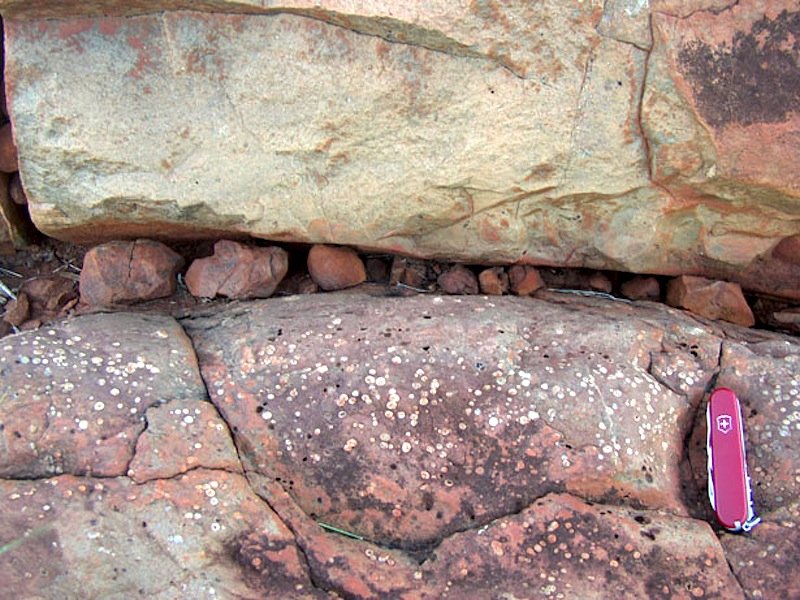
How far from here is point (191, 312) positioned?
2.76 metres

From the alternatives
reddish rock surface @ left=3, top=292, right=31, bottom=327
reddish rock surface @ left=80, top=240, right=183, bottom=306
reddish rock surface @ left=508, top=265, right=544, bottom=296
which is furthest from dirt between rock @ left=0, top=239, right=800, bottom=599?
reddish rock surface @ left=3, top=292, right=31, bottom=327

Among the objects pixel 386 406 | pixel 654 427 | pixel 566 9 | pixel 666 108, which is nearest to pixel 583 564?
pixel 654 427

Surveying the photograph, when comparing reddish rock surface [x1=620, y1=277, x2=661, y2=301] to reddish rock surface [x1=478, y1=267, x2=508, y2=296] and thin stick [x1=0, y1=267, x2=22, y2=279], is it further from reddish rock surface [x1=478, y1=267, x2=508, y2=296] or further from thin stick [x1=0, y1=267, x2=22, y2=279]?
thin stick [x1=0, y1=267, x2=22, y2=279]

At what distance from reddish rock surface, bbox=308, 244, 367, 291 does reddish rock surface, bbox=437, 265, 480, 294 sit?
30 centimetres

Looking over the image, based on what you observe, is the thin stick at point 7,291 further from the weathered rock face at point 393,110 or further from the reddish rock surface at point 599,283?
the reddish rock surface at point 599,283

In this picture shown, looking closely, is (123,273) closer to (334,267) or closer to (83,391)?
(83,391)

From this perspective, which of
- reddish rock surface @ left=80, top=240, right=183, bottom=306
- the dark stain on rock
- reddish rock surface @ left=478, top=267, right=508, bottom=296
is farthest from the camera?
reddish rock surface @ left=478, top=267, right=508, bottom=296

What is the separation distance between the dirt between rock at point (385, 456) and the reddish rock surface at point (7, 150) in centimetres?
72

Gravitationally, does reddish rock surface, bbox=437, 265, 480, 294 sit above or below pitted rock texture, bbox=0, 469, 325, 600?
above

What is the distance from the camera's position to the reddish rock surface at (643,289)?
9.63ft

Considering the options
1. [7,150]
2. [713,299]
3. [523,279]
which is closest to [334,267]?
[523,279]

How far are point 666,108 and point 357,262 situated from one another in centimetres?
115

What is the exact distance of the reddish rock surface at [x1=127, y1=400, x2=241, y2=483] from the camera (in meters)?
2.19

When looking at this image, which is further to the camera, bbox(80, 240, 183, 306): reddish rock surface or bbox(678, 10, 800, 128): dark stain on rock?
bbox(80, 240, 183, 306): reddish rock surface
